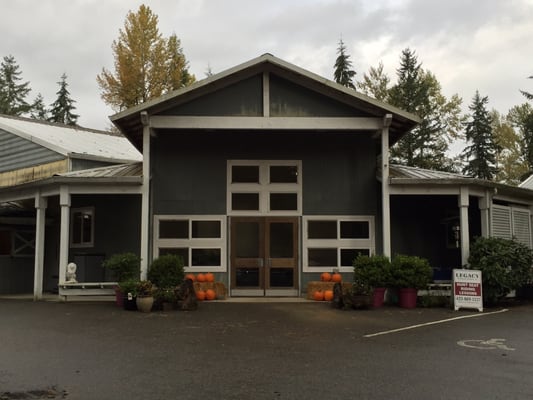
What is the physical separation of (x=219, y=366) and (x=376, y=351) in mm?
2272

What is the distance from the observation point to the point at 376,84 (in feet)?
112

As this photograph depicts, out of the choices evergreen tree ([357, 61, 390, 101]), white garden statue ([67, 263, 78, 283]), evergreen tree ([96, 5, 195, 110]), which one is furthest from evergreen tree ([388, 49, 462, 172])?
white garden statue ([67, 263, 78, 283])

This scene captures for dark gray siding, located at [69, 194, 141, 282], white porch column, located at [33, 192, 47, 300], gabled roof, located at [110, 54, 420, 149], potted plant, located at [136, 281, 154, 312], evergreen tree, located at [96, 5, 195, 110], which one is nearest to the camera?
potted plant, located at [136, 281, 154, 312]

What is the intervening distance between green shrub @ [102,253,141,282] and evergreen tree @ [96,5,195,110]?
61.8 feet

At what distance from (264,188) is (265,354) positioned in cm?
788

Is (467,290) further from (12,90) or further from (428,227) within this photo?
(12,90)

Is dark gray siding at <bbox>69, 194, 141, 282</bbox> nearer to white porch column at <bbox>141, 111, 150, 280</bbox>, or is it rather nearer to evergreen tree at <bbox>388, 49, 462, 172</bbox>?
white porch column at <bbox>141, 111, 150, 280</bbox>

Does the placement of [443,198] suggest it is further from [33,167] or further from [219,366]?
[33,167]

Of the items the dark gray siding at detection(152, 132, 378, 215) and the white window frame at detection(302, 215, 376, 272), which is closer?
the white window frame at detection(302, 215, 376, 272)

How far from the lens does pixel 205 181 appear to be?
47.5 ft

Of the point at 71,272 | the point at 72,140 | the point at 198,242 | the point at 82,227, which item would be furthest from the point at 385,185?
the point at 72,140

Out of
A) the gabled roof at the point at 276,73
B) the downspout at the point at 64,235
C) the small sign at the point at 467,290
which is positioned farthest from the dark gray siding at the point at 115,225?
the small sign at the point at 467,290

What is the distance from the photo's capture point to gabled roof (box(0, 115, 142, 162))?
703 inches

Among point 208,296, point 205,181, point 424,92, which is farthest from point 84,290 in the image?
point 424,92
